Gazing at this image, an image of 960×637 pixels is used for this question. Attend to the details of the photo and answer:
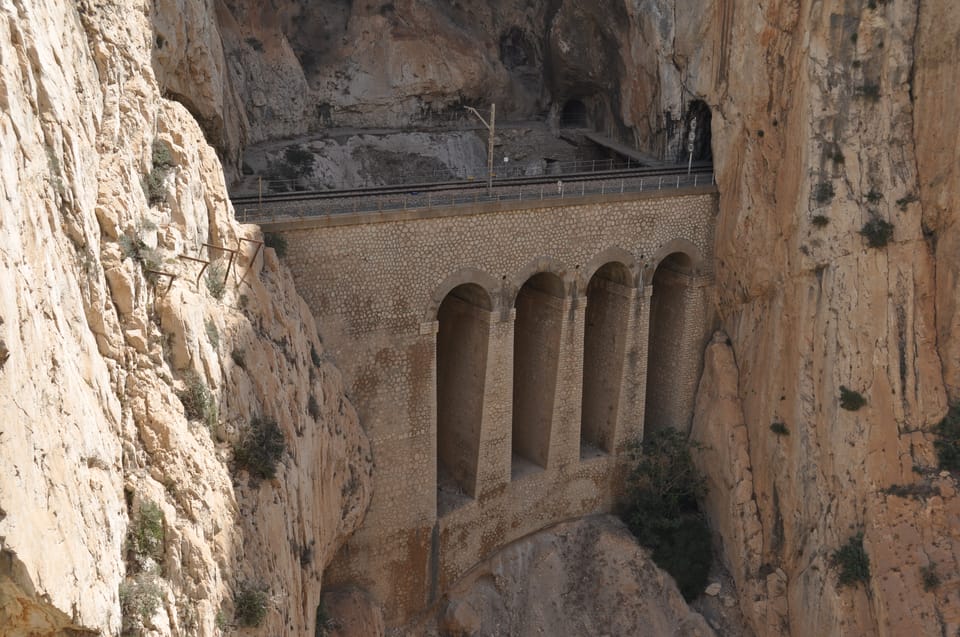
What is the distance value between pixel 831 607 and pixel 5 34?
87.0 feet

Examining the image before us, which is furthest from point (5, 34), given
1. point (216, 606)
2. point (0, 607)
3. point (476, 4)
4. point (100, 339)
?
point (476, 4)

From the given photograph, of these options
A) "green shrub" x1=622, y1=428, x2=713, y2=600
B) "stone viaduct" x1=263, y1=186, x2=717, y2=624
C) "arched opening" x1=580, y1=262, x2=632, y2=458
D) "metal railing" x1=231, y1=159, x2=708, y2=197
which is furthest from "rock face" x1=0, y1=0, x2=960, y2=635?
"arched opening" x1=580, y1=262, x2=632, y2=458

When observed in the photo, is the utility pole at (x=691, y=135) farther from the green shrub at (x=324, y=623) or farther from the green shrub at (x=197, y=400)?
the green shrub at (x=197, y=400)

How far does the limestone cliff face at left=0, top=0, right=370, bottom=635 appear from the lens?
1405 cm

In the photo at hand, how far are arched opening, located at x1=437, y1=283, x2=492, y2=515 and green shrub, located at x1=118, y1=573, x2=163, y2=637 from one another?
1503cm

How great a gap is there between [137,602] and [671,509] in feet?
71.5

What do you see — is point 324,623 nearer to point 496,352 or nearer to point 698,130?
point 496,352

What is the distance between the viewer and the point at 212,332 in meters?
21.5

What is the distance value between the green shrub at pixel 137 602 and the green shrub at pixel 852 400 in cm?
2141

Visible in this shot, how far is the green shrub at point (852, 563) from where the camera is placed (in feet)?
100

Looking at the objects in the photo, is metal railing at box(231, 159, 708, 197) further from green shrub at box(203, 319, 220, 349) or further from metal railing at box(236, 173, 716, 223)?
green shrub at box(203, 319, 220, 349)

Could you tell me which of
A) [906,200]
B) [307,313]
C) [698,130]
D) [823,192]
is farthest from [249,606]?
[698,130]

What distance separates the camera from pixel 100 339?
17531 mm

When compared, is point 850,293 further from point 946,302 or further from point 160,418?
point 160,418
